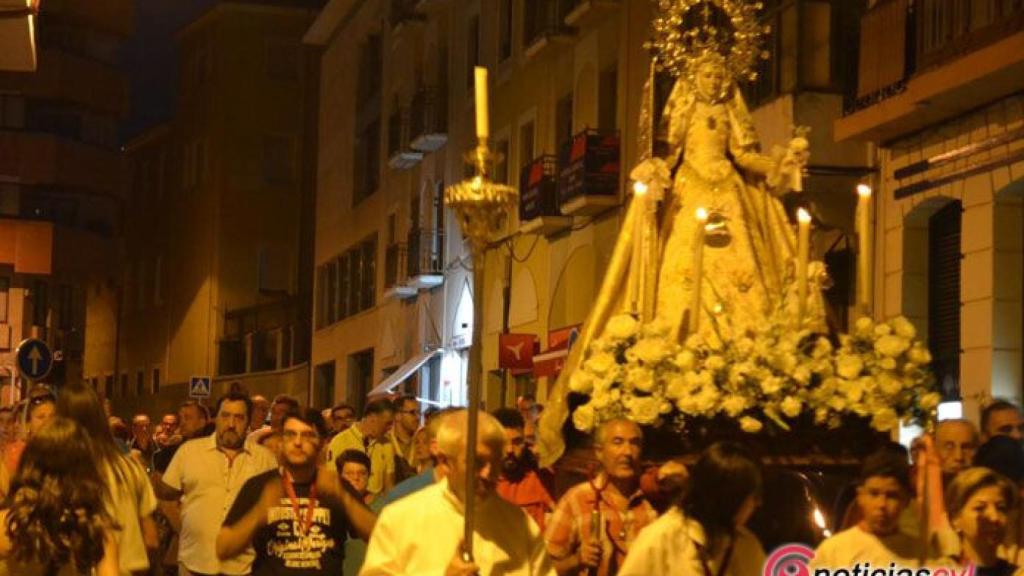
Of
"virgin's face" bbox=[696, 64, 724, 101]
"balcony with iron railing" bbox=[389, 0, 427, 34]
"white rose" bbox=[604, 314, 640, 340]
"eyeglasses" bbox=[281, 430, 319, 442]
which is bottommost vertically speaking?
"eyeglasses" bbox=[281, 430, 319, 442]

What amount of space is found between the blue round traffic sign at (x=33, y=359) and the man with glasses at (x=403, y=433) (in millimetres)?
8229

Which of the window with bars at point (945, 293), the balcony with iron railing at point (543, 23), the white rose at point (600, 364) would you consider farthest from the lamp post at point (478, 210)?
the balcony with iron railing at point (543, 23)

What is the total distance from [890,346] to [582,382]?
1.45 m

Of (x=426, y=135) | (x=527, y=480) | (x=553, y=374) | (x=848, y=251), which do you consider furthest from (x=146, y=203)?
(x=527, y=480)

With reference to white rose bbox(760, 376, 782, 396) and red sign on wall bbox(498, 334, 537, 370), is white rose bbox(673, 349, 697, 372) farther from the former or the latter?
red sign on wall bbox(498, 334, 537, 370)

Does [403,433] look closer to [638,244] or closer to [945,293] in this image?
[638,244]

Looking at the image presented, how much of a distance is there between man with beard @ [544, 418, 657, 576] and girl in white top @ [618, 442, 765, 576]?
1.50 m

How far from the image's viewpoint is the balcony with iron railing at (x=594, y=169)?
28.6m

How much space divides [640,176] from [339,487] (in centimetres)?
261

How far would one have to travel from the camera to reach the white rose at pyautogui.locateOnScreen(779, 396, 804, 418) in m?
9.79

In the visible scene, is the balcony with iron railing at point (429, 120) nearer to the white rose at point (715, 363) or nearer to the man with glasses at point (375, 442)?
the man with glasses at point (375, 442)

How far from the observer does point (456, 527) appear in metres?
7.25

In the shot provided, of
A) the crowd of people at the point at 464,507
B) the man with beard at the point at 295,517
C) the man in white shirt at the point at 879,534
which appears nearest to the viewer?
the crowd of people at the point at 464,507

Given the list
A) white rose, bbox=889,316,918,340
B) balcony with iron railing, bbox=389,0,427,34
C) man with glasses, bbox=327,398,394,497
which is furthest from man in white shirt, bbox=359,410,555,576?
balcony with iron railing, bbox=389,0,427,34
